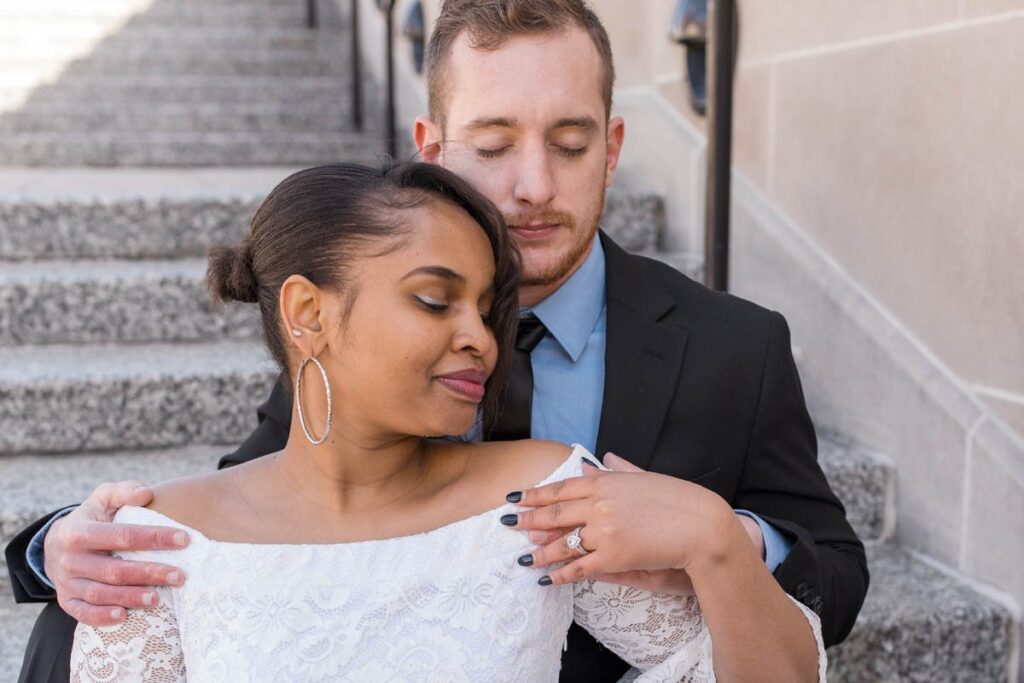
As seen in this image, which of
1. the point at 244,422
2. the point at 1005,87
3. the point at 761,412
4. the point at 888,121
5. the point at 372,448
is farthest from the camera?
the point at 244,422

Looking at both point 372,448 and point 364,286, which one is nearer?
point 364,286

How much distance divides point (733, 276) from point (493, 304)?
66.7 inches

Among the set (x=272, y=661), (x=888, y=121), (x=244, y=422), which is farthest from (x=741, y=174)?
(x=272, y=661)

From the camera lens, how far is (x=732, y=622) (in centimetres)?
121

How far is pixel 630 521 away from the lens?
3.82 feet

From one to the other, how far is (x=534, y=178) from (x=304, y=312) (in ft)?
1.37

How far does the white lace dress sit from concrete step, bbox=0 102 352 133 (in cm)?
355

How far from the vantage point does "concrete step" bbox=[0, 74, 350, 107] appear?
4.66 m

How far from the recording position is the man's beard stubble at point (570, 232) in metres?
1.53

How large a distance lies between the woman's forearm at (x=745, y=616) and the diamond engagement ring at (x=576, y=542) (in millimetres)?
120

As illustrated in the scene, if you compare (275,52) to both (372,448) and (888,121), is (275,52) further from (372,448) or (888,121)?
(372,448)


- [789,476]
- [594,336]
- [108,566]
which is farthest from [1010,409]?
[108,566]

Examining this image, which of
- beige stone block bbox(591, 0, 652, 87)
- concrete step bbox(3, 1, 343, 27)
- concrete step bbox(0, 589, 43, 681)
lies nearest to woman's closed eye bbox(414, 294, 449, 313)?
concrete step bbox(0, 589, 43, 681)

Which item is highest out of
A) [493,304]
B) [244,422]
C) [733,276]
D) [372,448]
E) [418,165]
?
[418,165]
